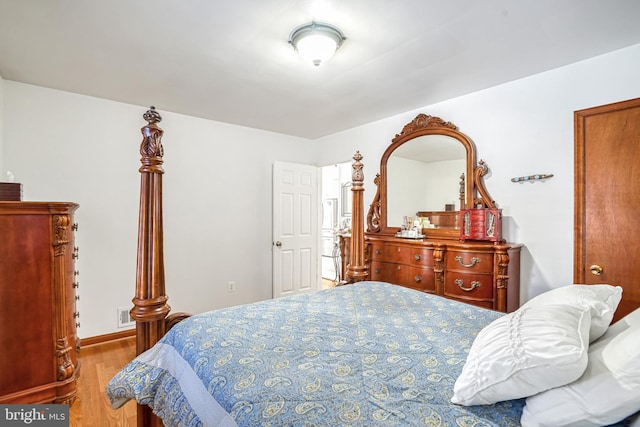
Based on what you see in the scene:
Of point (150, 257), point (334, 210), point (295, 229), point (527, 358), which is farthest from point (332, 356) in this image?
point (334, 210)

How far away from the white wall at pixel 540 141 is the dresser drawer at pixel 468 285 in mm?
393

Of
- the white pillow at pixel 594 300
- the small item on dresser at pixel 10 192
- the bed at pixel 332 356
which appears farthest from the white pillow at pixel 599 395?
the small item on dresser at pixel 10 192

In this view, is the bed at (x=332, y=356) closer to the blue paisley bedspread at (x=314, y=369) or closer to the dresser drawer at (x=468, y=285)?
the blue paisley bedspread at (x=314, y=369)

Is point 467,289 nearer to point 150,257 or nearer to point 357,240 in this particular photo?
point 357,240

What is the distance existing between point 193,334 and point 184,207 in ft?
8.46

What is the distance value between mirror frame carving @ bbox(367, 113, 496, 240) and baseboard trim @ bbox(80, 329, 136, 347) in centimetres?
287

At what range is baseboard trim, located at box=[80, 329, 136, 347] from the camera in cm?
299

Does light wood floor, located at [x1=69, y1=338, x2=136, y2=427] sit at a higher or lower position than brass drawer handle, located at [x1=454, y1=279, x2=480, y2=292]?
lower

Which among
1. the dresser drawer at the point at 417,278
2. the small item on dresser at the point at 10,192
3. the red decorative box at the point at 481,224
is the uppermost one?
the small item on dresser at the point at 10,192

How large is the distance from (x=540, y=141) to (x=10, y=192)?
12.9ft

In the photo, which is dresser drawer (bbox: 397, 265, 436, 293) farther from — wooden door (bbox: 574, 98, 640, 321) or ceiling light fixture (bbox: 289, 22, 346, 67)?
ceiling light fixture (bbox: 289, 22, 346, 67)

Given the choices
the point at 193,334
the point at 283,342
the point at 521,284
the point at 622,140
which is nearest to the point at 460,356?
the point at 283,342

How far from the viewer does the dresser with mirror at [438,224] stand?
2.60 metres

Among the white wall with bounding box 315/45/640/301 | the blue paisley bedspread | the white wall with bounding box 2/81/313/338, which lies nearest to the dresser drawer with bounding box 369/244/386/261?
the white wall with bounding box 315/45/640/301
